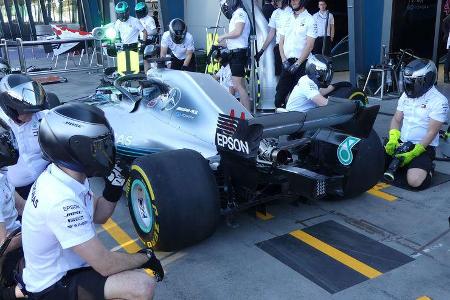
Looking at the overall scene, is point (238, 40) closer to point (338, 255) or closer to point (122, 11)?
point (122, 11)

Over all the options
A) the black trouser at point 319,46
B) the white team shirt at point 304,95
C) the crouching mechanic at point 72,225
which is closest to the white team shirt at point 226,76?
the black trouser at point 319,46

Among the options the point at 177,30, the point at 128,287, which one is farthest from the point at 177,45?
A: the point at 128,287

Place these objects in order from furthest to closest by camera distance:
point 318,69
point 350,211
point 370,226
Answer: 1. point 318,69
2. point 350,211
3. point 370,226

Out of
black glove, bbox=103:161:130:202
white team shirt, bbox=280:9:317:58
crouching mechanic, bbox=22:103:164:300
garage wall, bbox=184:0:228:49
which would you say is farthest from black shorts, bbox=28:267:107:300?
garage wall, bbox=184:0:228:49

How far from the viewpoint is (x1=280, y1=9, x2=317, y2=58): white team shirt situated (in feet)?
22.4

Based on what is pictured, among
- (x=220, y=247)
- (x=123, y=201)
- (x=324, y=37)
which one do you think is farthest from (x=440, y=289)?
(x=324, y=37)

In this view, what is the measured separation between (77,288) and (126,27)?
8.20 metres

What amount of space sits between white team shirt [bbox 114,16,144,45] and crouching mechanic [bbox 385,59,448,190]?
614cm

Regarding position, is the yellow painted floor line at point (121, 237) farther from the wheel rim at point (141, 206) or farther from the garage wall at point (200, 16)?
the garage wall at point (200, 16)

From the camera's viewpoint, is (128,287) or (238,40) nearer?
(128,287)

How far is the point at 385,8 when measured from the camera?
9508mm

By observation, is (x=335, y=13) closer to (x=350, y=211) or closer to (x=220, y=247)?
(x=350, y=211)

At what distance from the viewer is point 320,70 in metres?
4.83

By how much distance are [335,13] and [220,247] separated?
39.9 ft
